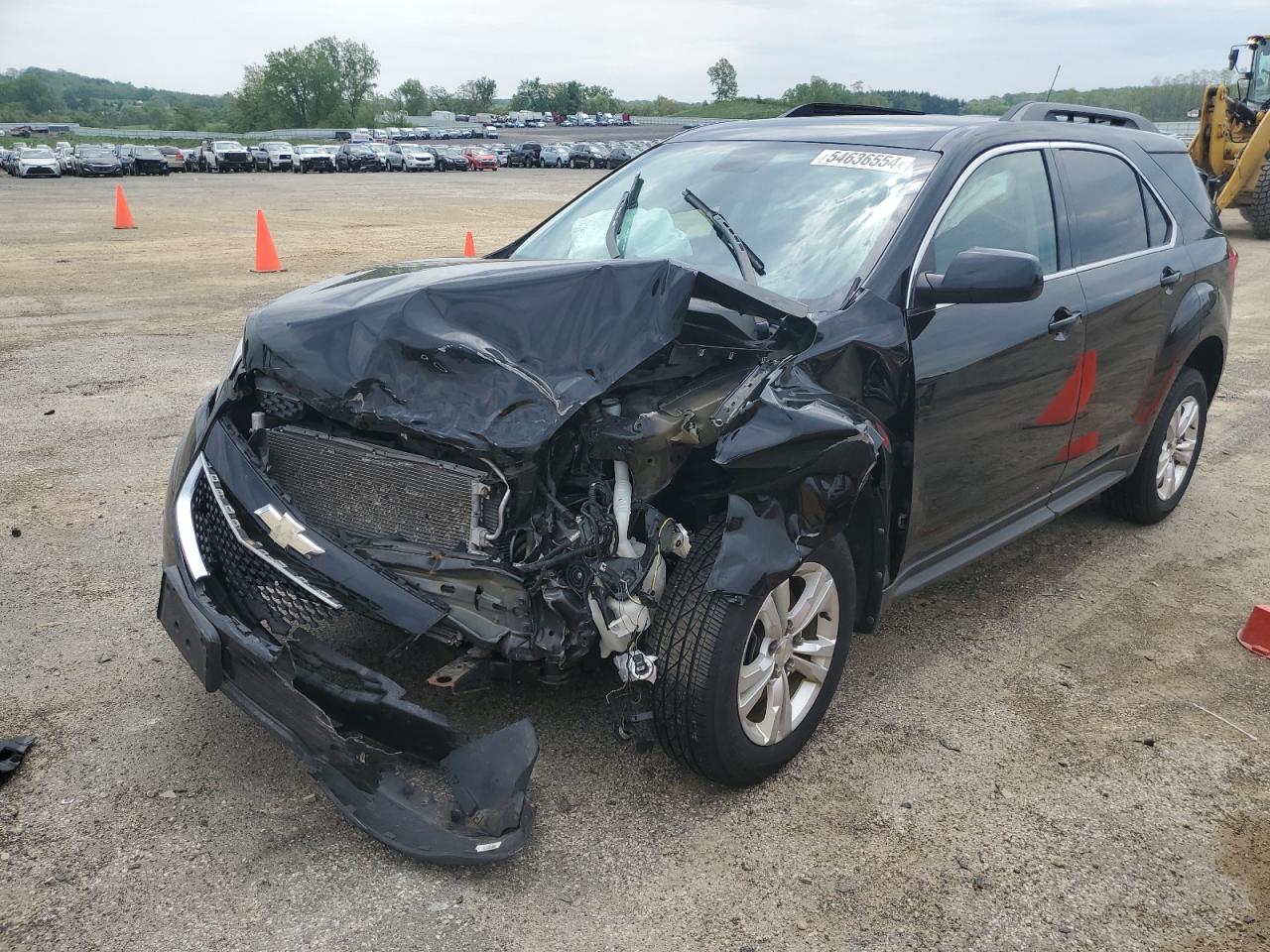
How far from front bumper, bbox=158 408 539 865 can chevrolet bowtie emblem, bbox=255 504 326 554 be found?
72 millimetres

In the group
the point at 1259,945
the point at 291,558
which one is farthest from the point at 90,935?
the point at 1259,945

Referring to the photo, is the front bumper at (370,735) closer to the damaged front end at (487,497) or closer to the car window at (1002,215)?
the damaged front end at (487,497)

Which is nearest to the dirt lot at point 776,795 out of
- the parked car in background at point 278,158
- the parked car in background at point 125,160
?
the parked car in background at point 125,160

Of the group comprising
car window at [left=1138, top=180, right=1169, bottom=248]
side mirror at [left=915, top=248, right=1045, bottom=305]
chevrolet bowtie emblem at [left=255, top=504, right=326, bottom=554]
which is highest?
car window at [left=1138, top=180, right=1169, bottom=248]

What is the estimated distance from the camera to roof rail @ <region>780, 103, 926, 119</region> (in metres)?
4.71

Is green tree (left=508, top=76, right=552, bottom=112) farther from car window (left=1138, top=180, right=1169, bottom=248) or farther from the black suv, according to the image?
car window (left=1138, top=180, right=1169, bottom=248)

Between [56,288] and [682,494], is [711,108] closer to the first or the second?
[56,288]

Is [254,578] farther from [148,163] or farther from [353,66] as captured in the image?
[353,66]

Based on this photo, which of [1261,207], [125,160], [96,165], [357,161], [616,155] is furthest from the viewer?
[616,155]

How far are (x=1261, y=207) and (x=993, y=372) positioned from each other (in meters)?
17.3

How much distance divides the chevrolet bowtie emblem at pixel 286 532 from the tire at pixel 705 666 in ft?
3.13

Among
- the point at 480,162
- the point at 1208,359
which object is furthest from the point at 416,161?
the point at 1208,359

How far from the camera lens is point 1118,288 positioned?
4.38 metres

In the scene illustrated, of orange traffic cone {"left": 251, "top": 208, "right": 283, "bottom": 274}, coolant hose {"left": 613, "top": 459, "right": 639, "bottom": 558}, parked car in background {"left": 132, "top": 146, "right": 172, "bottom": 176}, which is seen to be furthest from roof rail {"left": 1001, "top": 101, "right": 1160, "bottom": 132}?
parked car in background {"left": 132, "top": 146, "right": 172, "bottom": 176}
